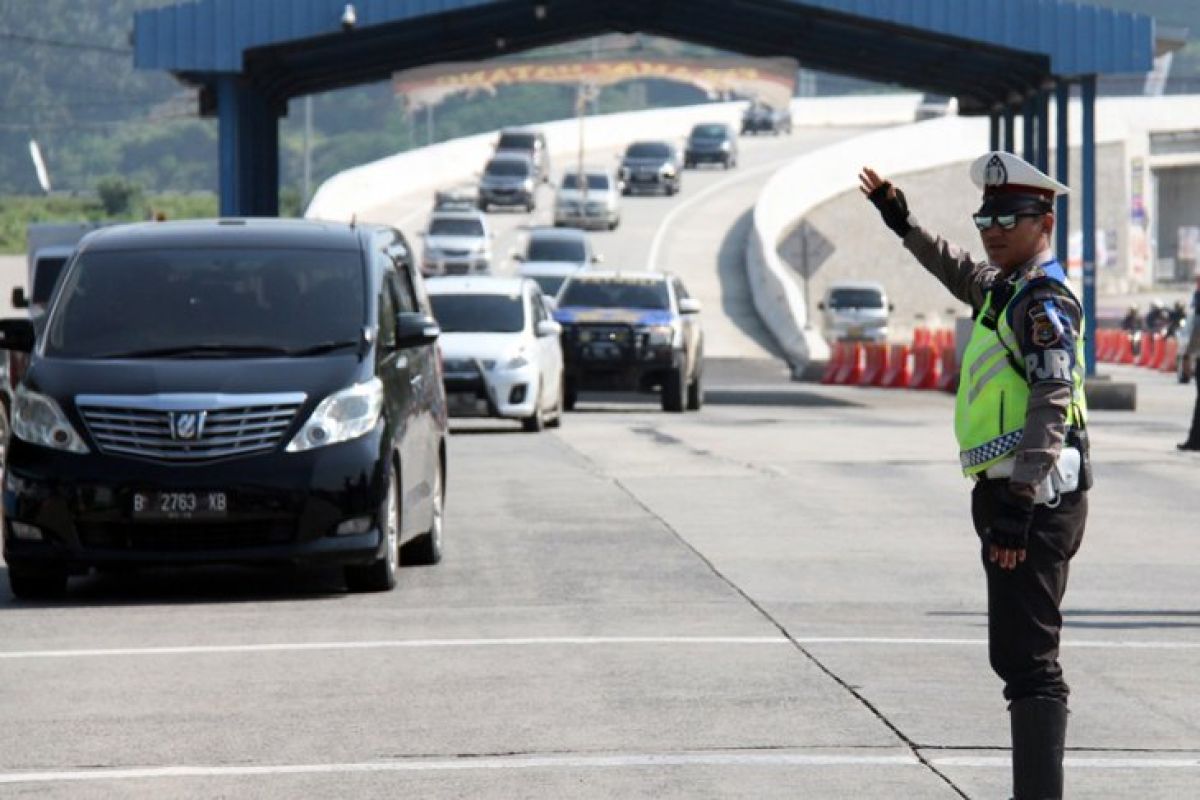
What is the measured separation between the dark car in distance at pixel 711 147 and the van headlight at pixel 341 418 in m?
102

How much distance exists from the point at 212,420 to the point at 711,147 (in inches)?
4045

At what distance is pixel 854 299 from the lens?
70.3m

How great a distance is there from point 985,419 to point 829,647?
157 inches

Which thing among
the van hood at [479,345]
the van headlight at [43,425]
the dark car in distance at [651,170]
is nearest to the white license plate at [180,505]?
the van headlight at [43,425]

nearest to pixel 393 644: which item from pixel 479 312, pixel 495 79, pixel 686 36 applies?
pixel 479 312

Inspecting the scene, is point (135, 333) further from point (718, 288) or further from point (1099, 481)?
point (718, 288)

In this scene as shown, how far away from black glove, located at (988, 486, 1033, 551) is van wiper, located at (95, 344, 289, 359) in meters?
7.10

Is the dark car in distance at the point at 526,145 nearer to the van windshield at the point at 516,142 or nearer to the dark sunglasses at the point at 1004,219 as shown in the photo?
the van windshield at the point at 516,142

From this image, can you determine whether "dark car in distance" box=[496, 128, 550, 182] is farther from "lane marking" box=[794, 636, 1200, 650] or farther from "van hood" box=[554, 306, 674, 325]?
"lane marking" box=[794, 636, 1200, 650]

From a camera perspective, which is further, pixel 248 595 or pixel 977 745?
pixel 248 595

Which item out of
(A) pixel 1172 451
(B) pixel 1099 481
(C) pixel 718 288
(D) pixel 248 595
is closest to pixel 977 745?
(D) pixel 248 595

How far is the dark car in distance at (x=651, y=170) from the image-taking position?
105 m

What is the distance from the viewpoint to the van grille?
13.3 meters

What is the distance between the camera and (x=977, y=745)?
29.1ft
